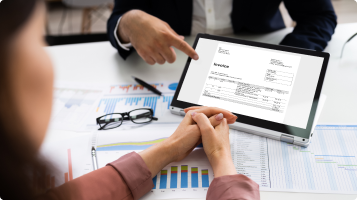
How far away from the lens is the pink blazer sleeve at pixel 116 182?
2.02 feet

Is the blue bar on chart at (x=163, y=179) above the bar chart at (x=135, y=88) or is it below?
below

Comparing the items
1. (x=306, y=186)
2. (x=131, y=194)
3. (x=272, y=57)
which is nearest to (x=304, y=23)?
(x=272, y=57)

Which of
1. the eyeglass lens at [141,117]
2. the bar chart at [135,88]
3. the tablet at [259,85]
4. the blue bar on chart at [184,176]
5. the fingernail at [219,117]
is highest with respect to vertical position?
the tablet at [259,85]

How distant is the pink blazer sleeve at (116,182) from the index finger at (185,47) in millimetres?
405

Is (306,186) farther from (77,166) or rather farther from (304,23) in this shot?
(304,23)

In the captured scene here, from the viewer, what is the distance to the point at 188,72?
0.88m

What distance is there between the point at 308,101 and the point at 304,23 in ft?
2.12

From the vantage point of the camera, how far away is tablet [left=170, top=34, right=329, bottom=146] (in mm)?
738

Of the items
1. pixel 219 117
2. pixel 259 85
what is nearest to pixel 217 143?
pixel 219 117

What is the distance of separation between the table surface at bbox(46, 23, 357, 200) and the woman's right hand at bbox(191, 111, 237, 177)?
1.07ft

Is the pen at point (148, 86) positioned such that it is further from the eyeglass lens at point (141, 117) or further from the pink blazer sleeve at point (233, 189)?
the pink blazer sleeve at point (233, 189)

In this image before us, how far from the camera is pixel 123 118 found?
88 centimetres

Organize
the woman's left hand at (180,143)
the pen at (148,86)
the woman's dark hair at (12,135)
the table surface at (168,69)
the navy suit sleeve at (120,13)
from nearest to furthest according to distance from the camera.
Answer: the woman's dark hair at (12,135) → the woman's left hand at (180,143) → the table surface at (168,69) → the pen at (148,86) → the navy suit sleeve at (120,13)

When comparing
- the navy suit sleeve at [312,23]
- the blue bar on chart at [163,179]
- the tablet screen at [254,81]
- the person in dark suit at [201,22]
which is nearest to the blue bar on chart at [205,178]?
the blue bar on chart at [163,179]
